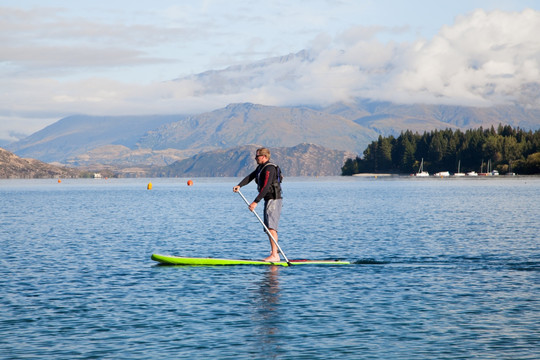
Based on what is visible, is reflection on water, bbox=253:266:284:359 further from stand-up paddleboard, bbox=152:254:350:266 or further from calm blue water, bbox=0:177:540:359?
stand-up paddleboard, bbox=152:254:350:266

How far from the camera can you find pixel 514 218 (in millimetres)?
62312

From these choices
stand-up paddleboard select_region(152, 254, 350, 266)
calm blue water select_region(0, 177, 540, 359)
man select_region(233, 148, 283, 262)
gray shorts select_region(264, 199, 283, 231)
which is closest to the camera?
calm blue water select_region(0, 177, 540, 359)

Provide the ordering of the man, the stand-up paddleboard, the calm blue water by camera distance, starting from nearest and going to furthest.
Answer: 1. the calm blue water
2. the man
3. the stand-up paddleboard

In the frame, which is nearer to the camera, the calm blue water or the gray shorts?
the calm blue water

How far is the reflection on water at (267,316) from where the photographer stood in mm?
17484

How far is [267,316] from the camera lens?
20.8m

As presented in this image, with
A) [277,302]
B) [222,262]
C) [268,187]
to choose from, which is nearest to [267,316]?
[277,302]

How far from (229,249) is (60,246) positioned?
34.3 feet

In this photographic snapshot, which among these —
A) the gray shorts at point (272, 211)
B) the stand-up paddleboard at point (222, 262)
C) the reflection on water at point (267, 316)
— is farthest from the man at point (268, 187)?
the reflection on water at point (267, 316)

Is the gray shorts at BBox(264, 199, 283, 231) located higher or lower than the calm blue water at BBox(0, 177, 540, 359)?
higher

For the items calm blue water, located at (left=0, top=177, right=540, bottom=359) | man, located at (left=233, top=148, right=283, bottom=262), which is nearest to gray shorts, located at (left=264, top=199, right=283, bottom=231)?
man, located at (left=233, top=148, right=283, bottom=262)

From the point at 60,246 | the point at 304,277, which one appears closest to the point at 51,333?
the point at 304,277

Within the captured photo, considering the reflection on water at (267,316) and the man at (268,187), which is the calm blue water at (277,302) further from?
the man at (268,187)

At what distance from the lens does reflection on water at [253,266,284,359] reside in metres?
17.5
